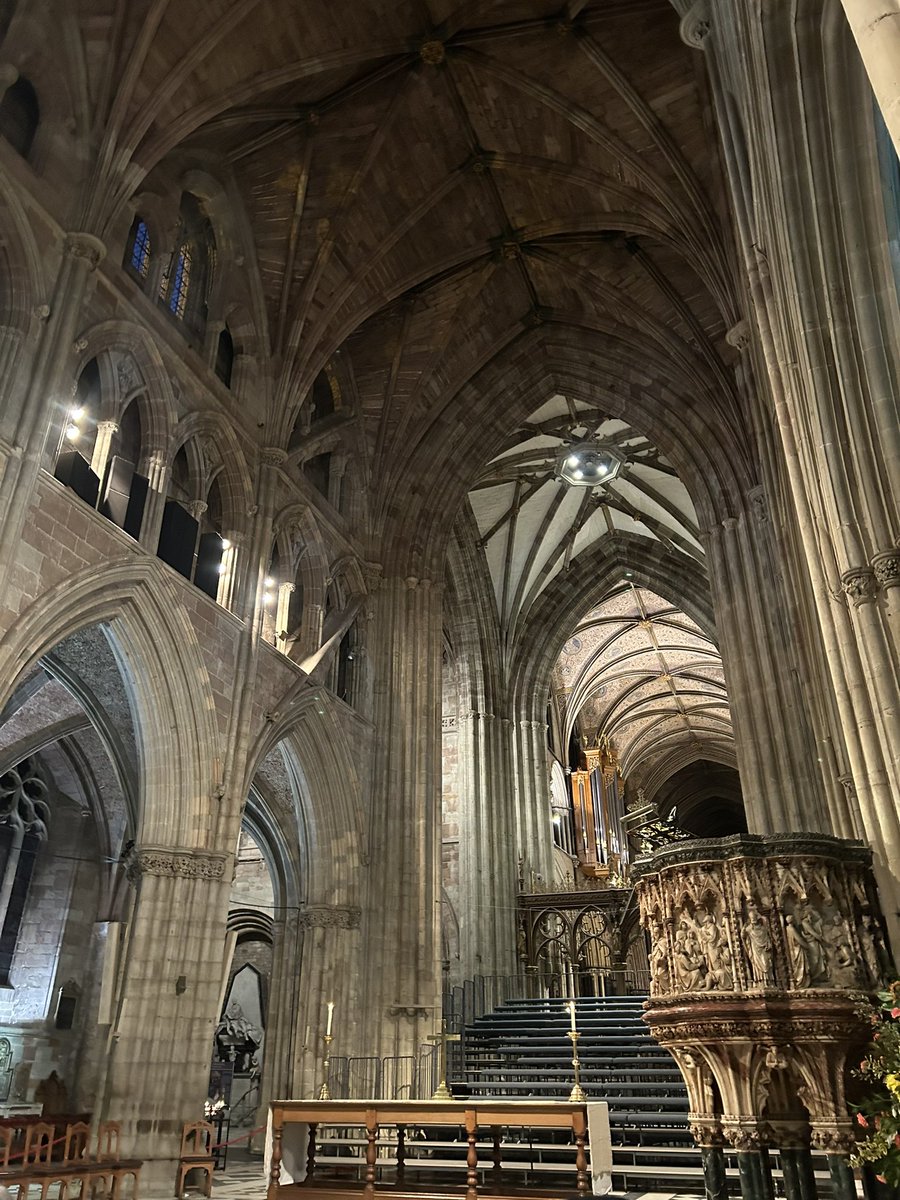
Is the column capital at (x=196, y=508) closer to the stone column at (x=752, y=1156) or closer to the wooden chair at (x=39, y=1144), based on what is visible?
the wooden chair at (x=39, y=1144)

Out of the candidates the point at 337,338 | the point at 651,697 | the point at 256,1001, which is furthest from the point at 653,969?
the point at 651,697

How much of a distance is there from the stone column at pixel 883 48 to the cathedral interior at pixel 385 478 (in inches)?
0.8

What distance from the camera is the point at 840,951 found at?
5215 mm

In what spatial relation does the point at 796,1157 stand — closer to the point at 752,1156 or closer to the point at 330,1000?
the point at 752,1156

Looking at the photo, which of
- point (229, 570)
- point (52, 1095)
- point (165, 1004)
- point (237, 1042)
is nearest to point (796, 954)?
point (165, 1004)

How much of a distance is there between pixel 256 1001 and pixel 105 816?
255 inches

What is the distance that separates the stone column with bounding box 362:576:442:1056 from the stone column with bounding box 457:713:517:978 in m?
5.15

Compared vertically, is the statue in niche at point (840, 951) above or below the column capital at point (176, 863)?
below

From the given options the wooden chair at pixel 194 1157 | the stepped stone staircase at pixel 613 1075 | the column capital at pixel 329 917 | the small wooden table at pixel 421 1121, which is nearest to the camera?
the small wooden table at pixel 421 1121

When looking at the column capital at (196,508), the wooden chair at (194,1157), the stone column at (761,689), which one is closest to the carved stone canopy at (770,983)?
the wooden chair at (194,1157)

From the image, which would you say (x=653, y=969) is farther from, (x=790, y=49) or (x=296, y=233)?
(x=296, y=233)

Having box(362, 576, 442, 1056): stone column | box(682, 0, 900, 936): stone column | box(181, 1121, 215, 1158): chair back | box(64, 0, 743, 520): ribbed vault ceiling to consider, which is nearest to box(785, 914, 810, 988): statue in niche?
box(682, 0, 900, 936): stone column

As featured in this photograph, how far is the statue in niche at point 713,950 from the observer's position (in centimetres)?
536

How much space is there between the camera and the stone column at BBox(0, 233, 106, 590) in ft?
31.9
